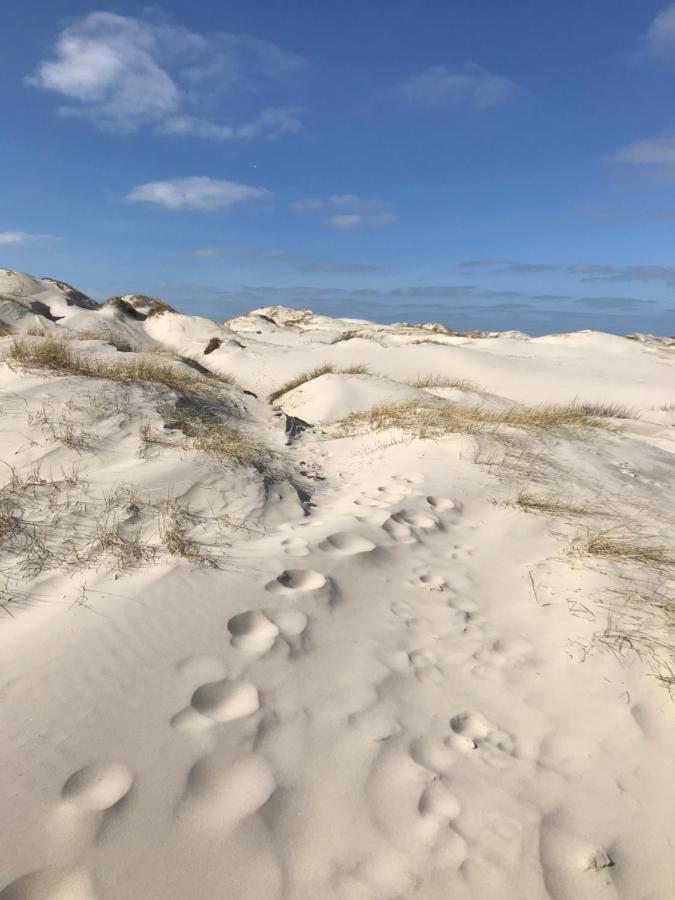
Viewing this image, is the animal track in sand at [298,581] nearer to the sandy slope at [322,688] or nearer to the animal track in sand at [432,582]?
the sandy slope at [322,688]

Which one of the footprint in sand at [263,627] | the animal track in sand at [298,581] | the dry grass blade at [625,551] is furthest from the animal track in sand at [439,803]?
the dry grass blade at [625,551]

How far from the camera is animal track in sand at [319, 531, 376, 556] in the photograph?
10.4 ft

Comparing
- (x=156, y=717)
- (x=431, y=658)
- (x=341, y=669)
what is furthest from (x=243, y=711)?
(x=431, y=658)

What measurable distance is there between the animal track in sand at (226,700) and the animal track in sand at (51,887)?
1.93 feet

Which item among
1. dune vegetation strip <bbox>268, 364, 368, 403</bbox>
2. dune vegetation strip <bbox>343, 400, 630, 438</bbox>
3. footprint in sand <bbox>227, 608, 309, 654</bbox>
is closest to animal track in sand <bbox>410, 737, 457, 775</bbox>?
footprint in sand <bbox>227, 608, 309, 654</bbox>

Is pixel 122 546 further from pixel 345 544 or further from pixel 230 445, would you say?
pixel 230 445

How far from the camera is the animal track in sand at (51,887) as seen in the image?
129cm

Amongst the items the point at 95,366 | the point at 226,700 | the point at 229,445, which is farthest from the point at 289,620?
the point at 95,366

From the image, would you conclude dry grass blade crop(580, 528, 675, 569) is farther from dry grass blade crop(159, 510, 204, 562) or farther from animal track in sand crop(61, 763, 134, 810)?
animal track in sand crop(61, 763, 134, 810)

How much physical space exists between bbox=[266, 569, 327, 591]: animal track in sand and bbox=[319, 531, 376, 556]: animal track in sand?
1.00ft

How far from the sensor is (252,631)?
235 cm

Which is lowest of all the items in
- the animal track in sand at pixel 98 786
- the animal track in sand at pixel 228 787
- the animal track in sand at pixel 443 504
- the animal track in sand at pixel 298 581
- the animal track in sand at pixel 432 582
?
the animal track in sand at pixel 432 582

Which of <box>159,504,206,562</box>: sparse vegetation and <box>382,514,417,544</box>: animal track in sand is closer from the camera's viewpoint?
<box>159,504,206,562</box>: sparse vegetation

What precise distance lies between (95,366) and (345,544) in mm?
5066
